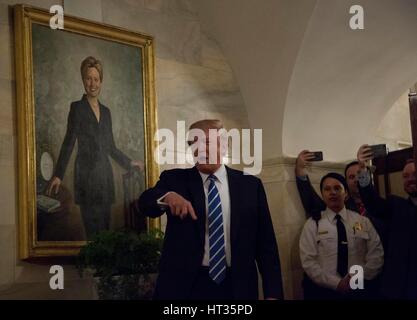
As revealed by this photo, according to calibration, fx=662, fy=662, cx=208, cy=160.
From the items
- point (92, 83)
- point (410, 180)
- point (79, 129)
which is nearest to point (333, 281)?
point (410, 180)

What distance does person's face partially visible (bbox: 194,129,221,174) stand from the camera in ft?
13.4

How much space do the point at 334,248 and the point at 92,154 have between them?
6.89 ft

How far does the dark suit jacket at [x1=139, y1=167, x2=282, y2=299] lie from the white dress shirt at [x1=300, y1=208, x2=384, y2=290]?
1.55m

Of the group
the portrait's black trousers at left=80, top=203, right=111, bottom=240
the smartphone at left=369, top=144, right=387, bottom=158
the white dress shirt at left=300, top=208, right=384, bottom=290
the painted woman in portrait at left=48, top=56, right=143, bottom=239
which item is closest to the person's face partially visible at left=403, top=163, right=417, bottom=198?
the smartphone at left=369, top=144, right=387, bottom=158

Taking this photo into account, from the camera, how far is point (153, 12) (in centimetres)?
583

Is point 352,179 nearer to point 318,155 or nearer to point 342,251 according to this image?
point 318,155

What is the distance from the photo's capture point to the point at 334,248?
17.8ft

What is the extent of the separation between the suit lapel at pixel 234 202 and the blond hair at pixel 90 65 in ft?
5.54

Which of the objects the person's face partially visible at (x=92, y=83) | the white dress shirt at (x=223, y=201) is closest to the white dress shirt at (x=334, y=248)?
the white dress shirt at (x=223, y=201)

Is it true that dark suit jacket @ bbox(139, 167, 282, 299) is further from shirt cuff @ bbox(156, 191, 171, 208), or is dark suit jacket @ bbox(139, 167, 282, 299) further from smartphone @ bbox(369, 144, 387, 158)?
smartphone @ bbox(369, 144, 387, 158)

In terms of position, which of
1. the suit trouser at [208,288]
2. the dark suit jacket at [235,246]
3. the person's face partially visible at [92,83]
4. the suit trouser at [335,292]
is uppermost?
the person's face partially visible at [92,83]

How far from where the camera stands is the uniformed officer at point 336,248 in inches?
208

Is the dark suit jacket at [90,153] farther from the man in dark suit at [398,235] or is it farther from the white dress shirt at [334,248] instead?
the man in dark suit at [398,235]
